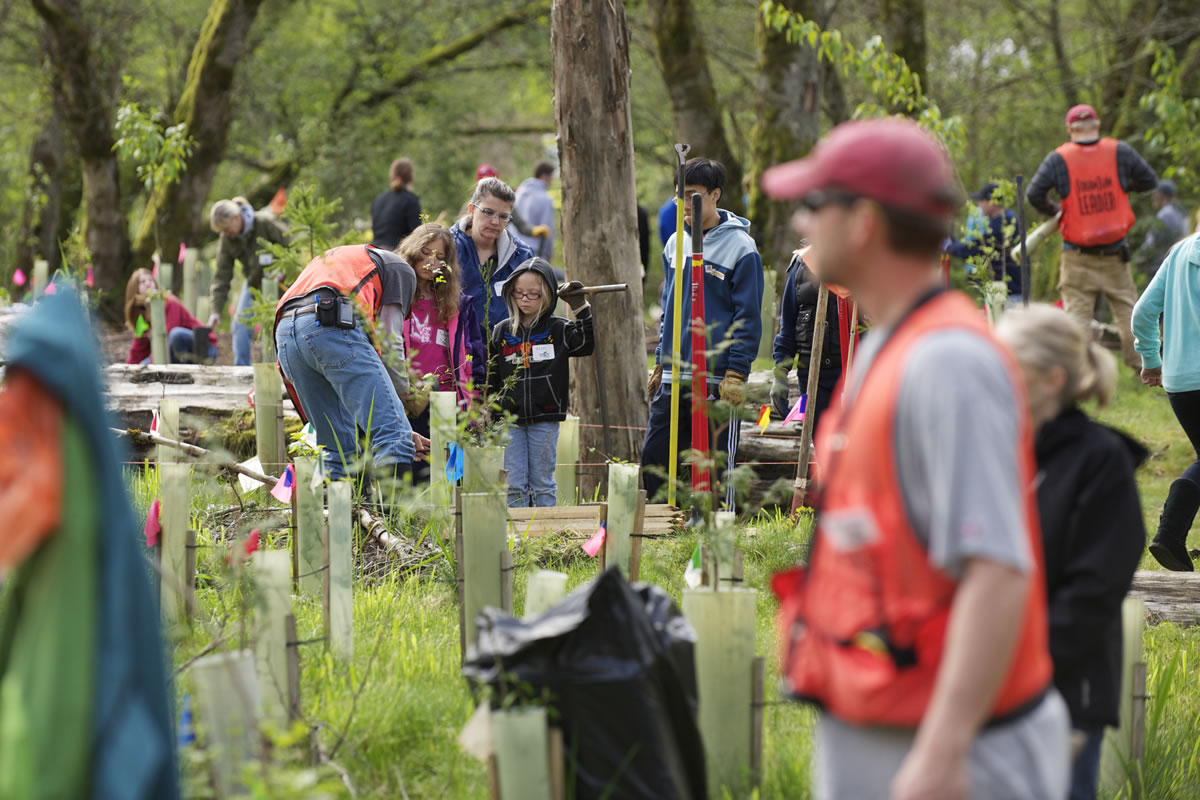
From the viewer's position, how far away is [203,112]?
1549cm

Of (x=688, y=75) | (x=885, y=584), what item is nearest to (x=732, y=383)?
(x=885, y=584)

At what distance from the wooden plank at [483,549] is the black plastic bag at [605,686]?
103 centimetres

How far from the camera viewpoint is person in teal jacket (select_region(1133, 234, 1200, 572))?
593 centimetres

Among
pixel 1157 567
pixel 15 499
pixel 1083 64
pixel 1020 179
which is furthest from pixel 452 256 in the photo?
pixel 1083 64

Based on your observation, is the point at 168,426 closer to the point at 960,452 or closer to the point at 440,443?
the point at 440,443

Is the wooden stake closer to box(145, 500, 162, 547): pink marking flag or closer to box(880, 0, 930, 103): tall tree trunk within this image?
box(145, 500, 162, 547): pink marking flag

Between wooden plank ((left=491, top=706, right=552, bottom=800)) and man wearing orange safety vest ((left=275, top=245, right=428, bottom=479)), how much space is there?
3.20 m

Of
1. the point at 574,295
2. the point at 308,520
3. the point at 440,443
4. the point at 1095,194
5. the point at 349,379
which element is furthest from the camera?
the point at 1095,194

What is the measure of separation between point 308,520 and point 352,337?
151 cm

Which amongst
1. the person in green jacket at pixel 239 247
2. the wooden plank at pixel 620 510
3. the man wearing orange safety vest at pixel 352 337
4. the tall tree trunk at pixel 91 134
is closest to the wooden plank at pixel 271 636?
the wooden plank at pixel 620 510

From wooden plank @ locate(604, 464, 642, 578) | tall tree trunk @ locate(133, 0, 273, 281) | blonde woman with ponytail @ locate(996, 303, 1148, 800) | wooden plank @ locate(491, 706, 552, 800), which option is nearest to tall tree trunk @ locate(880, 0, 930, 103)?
tall tree trunk @ locate(133, 0, 273, 281)

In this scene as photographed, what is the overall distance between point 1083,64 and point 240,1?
48.2 ft

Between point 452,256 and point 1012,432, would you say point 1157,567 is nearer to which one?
point 452,256

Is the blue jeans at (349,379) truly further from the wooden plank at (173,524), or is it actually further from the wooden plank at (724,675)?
the wooden plank at (724,675)
